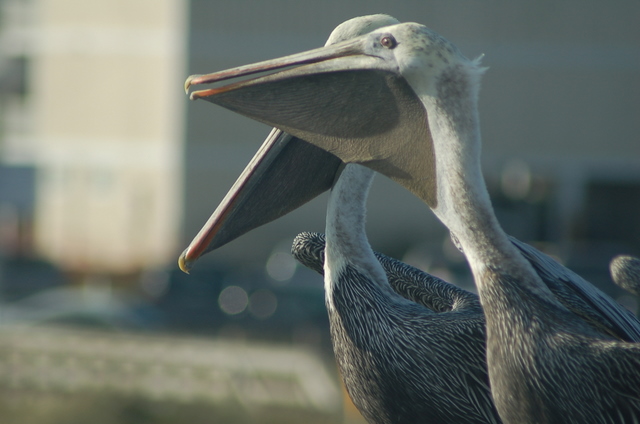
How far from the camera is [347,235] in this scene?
270cm

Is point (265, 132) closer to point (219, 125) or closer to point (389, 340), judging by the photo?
point (219, 125)

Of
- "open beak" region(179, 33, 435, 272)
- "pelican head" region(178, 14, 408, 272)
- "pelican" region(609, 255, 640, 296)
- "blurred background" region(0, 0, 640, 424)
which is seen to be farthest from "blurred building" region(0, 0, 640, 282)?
"open beak" region(179, 33, 435, 272)

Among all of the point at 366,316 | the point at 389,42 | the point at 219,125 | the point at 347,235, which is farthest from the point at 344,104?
the point at 219,125

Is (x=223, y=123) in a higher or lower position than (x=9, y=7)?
lower

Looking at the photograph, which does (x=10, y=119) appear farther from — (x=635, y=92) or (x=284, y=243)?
(x=635, y=92)

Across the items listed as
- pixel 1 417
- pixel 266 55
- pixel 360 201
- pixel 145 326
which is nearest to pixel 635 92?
pixel 266 55

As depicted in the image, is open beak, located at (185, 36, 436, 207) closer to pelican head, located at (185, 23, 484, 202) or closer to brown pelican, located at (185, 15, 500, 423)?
pelican head, located at (185, 23, 484, 202)

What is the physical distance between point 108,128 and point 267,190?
24513mm

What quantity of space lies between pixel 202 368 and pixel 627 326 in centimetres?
714

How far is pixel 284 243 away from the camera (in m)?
23.6

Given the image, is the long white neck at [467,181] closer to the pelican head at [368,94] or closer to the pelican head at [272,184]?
the pelican head at [368,94]

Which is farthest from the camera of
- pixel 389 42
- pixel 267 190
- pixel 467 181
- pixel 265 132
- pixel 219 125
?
pixel 265 132

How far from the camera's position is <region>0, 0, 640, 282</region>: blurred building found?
24.8 metres

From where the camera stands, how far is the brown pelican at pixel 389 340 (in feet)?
8.15
